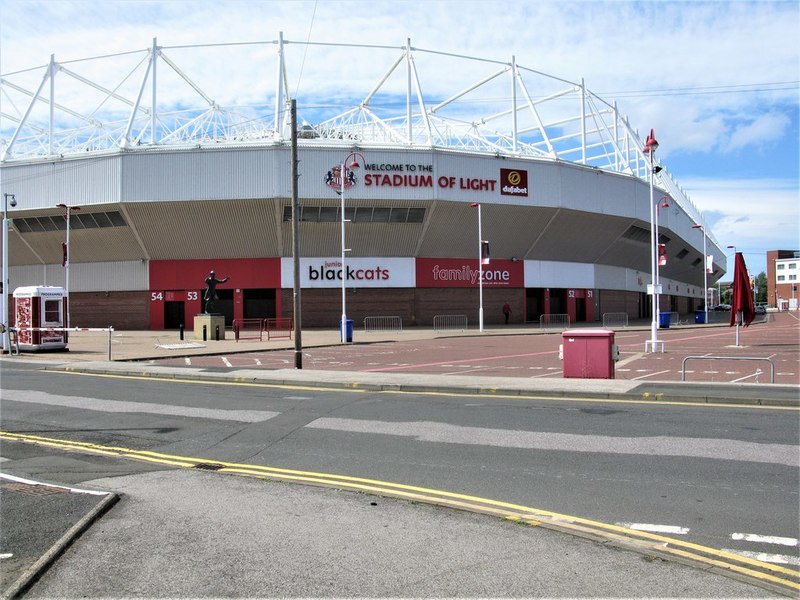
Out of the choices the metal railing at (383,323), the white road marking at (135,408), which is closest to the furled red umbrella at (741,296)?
the white road marking at (135,408)

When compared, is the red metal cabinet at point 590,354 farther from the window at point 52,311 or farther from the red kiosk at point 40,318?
the window at point 52,311

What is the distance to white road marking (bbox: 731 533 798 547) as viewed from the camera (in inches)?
205

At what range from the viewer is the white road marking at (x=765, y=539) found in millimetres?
5211

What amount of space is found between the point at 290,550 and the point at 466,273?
4868cm

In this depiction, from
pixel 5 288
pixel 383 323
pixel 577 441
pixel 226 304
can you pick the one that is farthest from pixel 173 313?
pixel 577 441

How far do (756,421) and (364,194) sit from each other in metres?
39.5

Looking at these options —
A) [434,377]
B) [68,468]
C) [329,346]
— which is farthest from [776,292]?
[68,468]

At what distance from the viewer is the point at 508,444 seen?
349 inches

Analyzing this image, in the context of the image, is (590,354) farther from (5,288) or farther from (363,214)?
(363,214)

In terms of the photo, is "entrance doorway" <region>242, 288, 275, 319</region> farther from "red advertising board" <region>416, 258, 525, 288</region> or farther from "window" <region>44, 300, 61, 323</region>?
"window" <region>44, 300, 61, 323</region>

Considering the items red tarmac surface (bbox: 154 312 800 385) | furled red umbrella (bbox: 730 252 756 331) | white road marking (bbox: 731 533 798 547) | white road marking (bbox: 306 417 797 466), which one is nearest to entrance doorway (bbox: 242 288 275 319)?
red tarmac surface (bbox: 154 312 800 385)

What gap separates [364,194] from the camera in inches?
1874

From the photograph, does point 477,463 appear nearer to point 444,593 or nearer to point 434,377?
point 444,593

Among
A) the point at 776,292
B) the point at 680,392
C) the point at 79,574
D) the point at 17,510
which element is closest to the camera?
the point at 79,574
